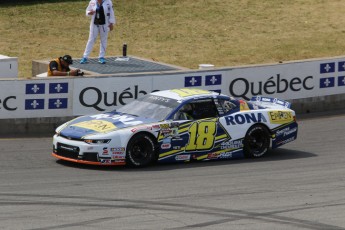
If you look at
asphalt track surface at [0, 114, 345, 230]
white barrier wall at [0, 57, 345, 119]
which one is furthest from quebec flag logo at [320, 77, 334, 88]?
asphalt track surface at [0, 114, 345, 230]

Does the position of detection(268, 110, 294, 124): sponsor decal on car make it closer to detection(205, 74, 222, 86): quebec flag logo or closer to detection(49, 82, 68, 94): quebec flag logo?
detection(205, 74, 222, 86): quebec flag logo

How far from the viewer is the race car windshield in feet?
59.7

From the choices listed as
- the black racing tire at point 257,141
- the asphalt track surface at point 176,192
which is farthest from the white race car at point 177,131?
the asphalt track surface at point 176,192

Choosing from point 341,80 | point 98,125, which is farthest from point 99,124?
point 341,80

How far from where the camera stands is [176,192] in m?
15.5

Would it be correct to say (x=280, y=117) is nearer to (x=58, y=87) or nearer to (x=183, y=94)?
(x=183, y=94)

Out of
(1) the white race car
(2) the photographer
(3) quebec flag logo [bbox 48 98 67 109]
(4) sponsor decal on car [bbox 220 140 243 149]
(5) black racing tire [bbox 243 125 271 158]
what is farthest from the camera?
(2) the photographer

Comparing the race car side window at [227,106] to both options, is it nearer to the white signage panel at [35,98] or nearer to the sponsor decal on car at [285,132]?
the sponsor decal on car at [285,132]

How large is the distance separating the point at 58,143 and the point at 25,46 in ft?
45.3

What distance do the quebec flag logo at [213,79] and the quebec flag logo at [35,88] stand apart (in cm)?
385

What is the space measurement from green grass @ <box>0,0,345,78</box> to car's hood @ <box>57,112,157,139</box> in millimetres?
10413

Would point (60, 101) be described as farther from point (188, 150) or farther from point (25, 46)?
point (25, 46)

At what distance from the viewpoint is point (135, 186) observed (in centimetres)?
1593

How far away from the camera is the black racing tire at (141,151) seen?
1753 cm
